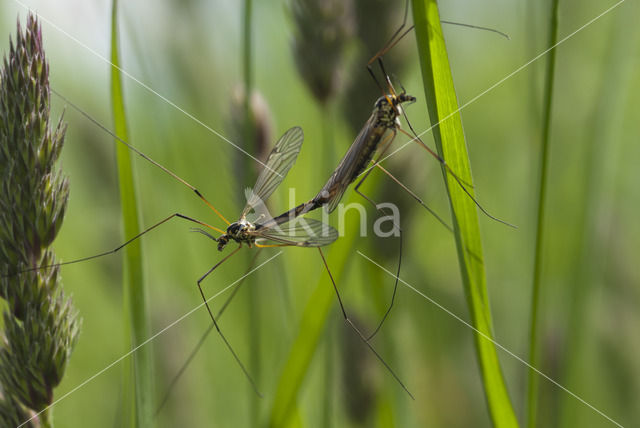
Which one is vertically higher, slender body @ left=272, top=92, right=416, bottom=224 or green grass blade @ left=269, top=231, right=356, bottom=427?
slender body @ left=272, top=92, right=416, bottom=224

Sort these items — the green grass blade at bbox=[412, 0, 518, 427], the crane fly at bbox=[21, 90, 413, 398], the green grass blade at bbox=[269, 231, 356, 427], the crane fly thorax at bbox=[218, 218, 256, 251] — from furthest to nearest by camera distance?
the crane fly thorax at bbox=[218, 218, 256, 251] < the crane fly at bbox=[21, 90, 413, 398] < the green grass blade at bbox=[269, 231, 356, 427] < the green grass blade at bbox=[412, 0, 518, 427]

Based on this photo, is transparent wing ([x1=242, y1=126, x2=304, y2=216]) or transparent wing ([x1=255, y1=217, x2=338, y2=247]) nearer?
transparent wing ([x1=255, y1=217, x2=338, y2=247])

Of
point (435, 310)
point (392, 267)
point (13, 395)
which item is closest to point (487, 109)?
point (435, 310)

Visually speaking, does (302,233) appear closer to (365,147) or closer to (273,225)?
(273,225)

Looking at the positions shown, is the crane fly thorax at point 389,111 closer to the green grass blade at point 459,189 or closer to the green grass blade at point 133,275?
the green grass blade at point 459,189

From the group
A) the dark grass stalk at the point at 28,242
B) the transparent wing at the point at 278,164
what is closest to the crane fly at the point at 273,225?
the transparent wing at the point at 278,164

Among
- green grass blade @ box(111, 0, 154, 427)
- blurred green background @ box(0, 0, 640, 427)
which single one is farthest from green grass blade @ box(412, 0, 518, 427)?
green grass blade @ box(111, 0, 154, 427)

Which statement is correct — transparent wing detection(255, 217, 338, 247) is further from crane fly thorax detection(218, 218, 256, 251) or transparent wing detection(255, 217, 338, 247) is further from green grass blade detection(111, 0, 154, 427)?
green grass blade detection(111, 0, 154, 427)

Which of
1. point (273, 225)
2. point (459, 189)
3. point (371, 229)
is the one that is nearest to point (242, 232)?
point (273, 225)
